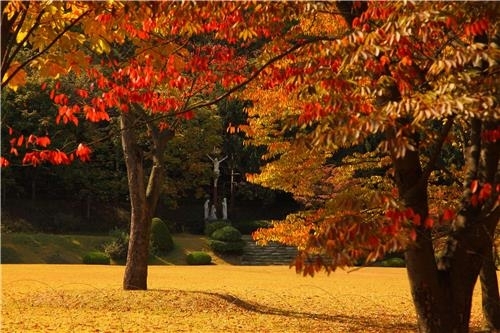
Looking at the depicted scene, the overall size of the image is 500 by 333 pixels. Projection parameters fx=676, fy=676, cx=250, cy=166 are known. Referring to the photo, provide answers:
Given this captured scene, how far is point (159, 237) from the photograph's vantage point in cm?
3419

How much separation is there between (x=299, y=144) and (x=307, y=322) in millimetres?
7746

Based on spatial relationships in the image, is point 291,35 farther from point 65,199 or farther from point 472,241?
point 65,199

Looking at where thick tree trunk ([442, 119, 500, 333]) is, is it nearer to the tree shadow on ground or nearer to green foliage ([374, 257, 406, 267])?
the tree shadow on ground

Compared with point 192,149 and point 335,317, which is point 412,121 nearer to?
point 335,317

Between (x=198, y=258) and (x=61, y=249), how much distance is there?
6908 millimetres

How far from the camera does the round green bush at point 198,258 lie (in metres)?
32.9

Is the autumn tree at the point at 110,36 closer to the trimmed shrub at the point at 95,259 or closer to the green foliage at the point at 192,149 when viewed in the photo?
the trimmed shrub at the point at 95,259

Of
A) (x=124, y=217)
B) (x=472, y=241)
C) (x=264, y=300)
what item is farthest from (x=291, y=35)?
(x=124, y=217)

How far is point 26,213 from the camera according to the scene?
43.1 meters

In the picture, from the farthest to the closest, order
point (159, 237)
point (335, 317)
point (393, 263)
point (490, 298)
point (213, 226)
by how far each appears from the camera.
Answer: point (213, 226) < point (159, 237) < point (393, 263) < point (335, 317) < point (490, 298)

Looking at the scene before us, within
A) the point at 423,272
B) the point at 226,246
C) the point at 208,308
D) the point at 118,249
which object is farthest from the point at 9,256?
the point at 423,272

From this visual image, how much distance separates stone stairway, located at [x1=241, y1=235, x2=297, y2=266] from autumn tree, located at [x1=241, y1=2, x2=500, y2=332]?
81.8 ft

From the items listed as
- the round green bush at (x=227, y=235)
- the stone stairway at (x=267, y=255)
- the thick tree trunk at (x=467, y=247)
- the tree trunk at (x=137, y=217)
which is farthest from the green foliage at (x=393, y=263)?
the thick tree trunk at (x=467, y=247)

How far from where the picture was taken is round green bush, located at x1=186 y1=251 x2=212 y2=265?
32938mm
